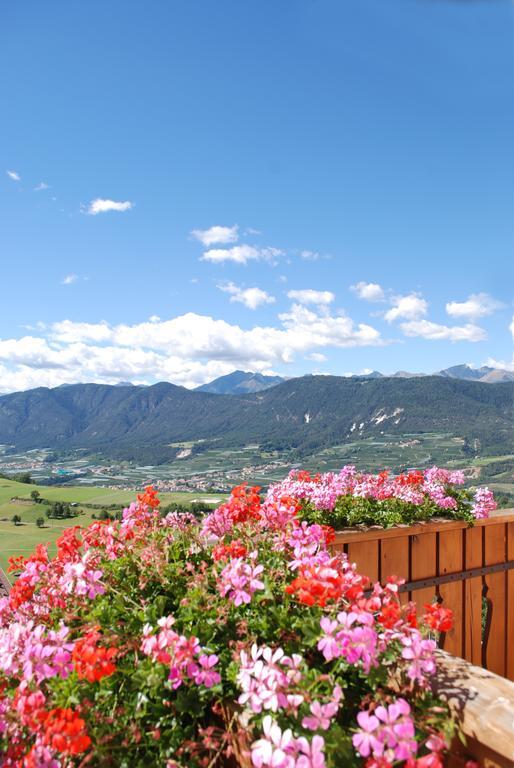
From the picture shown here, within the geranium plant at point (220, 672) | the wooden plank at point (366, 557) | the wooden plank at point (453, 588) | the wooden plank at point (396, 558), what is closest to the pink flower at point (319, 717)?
the geranium plant at point (220, 672)

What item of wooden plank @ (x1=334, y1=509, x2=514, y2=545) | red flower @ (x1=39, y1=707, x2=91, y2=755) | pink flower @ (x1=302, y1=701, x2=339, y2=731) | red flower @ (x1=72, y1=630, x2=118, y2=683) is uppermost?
red flower @ (x1=72, y1=630, x2=118, y2=683)

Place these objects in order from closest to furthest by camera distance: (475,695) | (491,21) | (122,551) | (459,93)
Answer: (475,695) < (122,551) < (491,21) < (459,93)

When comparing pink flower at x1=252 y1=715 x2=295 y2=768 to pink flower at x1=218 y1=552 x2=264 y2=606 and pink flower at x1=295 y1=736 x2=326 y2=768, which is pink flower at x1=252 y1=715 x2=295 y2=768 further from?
pink flower at x1=218 y1=552 x2=264 y2=606

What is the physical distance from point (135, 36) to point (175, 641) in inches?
214

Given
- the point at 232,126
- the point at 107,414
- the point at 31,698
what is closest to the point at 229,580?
the point at 31,698

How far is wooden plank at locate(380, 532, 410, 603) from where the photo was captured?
264 cm

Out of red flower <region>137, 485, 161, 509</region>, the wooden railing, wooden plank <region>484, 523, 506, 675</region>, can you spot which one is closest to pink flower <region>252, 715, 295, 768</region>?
the wooden railing

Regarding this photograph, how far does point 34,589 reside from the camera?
1.46 meters

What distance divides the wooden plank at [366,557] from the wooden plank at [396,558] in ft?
0.13

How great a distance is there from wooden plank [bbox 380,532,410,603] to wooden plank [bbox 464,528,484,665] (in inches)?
19.2

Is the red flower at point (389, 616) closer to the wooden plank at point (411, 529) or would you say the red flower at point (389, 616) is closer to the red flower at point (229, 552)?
the red flower at point (229, 552)

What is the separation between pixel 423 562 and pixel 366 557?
1.39ft

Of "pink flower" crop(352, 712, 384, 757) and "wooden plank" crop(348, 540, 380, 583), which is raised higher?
"pink flower" crop(352, 712, 384, 757)

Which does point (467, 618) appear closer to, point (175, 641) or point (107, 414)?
point (175, 641)
